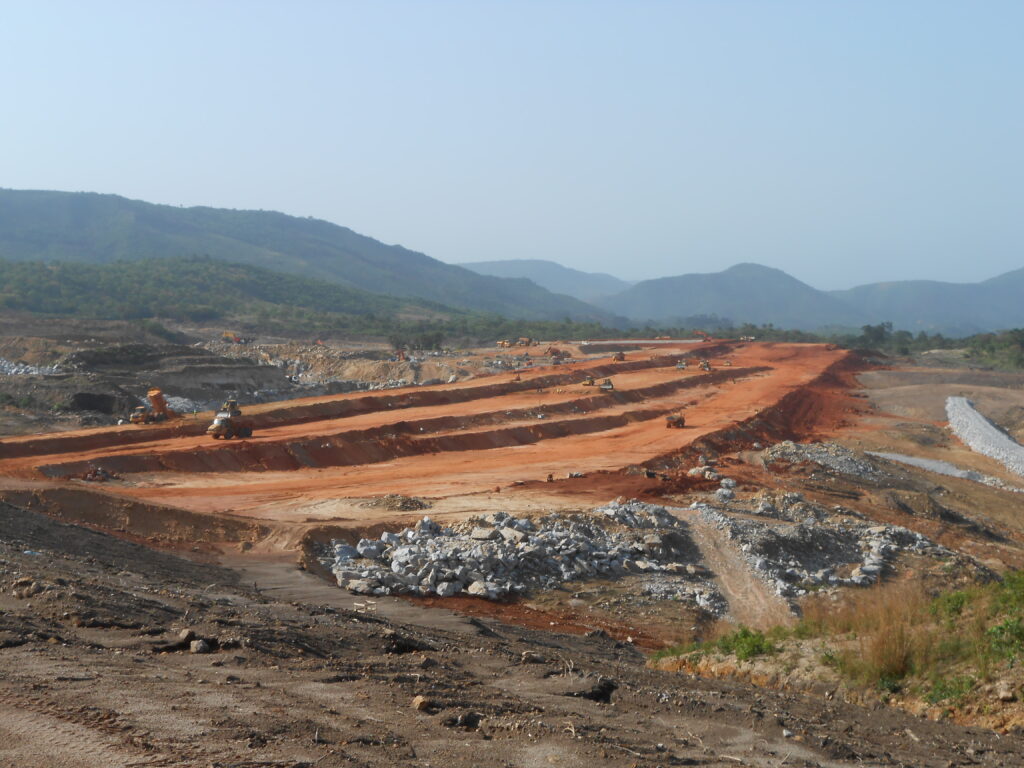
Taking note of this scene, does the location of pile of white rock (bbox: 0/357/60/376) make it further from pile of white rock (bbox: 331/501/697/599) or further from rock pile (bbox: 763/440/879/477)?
rock pile (bbox: 763/440/879/477)

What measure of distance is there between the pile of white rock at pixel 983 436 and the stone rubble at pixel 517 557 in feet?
74.5

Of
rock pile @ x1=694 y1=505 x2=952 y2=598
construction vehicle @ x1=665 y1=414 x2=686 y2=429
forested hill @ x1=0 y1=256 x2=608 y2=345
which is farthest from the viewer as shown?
forested hill @ x1=0 y1=256 x2=608 y2=345

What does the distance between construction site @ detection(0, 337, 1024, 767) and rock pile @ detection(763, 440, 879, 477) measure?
17cm

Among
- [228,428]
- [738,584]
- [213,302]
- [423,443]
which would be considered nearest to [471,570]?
[738,584]

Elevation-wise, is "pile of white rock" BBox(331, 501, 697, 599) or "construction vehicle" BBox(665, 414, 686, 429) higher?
"construction vehicle" BBox(665, 414, 686, 429)

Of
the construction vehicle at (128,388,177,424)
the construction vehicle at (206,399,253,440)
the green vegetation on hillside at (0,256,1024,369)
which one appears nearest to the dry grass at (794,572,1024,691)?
the construction vehicle at (206,399,253,440)

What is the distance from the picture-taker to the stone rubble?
611 inches

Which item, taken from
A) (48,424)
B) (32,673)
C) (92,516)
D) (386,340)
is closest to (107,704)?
(32,673)

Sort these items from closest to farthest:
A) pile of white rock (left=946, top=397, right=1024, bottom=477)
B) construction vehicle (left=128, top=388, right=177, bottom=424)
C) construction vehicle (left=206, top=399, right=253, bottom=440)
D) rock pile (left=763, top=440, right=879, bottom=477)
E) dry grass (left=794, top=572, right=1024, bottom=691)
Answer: dry grass (left=794, top=572, right=1024, bottom=691)
rock pile (left=763, top=440, right=879, bottom=477)
construction vehicle (left=206, top=399, right=253, bottom=440)
construction vehicle (left=128, top=388, right=177, bottom=424)
pile of white rock (left=946, top=397, right=1024, bottom=477)

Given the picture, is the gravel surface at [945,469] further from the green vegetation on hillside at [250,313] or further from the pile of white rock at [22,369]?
the green vegetation on hillside at [250,313]

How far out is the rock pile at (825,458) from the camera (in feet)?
94.7

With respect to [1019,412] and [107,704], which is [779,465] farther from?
[1019,412]

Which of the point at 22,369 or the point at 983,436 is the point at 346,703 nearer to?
the point at 983,436

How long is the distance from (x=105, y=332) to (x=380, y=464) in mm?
42949
